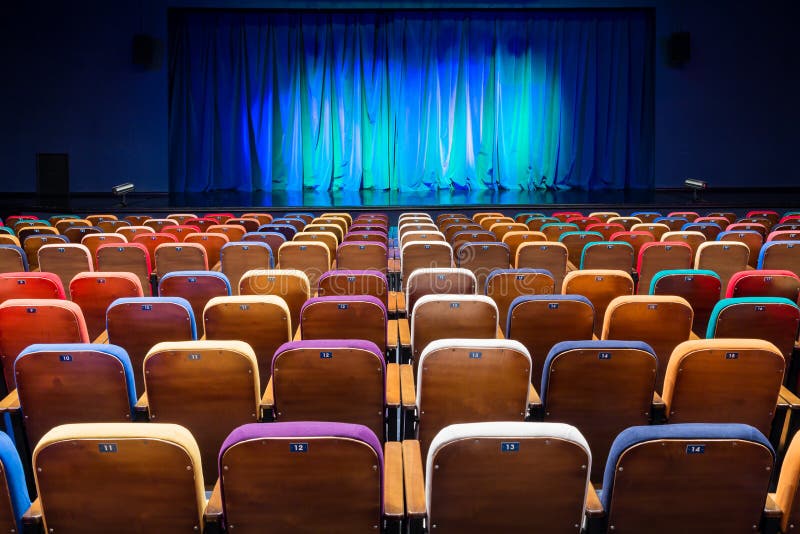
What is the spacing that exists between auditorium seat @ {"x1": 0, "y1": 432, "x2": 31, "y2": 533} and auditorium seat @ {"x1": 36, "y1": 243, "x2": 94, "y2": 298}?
12.0 ft

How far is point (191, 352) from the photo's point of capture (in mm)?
2621

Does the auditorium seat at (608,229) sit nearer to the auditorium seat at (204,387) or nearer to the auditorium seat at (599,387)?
the auditorium seat at (599,387)

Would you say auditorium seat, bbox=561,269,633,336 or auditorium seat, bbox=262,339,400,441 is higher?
auditorium seat, bbox=561,269,633,336

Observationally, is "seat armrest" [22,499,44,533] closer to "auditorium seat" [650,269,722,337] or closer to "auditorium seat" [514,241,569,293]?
"auditorium seat" [650,269,722,337]

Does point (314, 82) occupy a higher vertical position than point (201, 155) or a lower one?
higher

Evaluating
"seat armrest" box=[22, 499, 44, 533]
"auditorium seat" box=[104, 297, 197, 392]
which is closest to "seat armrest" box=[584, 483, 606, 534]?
"seat armrest" box=[22, 499, 44, 533]

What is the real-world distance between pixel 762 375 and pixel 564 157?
44.7 feet

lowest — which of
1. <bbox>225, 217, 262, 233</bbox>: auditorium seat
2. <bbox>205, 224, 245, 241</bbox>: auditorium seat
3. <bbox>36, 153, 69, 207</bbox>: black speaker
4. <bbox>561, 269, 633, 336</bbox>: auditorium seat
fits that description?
<bbox>561, 269, 633, 336</bbox>: auditorium seat

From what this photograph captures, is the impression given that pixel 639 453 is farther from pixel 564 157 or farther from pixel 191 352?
pixel 564 157

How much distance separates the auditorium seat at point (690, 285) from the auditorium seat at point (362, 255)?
85.9 inches

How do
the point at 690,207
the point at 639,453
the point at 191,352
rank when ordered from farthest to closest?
the point at 690,207
the point at 191,352
the point at 639,453

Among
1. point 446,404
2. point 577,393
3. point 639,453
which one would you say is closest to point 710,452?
point 639,453

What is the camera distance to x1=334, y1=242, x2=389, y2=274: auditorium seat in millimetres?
5625

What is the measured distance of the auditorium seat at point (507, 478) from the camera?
1.89 meters
